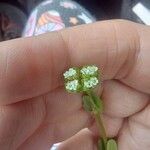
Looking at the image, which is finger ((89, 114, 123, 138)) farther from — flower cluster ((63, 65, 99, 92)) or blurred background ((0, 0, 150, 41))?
blurred background ((0, 0, 150, 41))

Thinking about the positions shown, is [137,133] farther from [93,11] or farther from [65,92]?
[93,11]

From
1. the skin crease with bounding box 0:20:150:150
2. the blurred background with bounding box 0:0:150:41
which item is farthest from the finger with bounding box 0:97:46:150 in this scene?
the blurred background with bounding box 0:0:150:41

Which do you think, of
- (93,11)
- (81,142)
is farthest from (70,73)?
(93,11)

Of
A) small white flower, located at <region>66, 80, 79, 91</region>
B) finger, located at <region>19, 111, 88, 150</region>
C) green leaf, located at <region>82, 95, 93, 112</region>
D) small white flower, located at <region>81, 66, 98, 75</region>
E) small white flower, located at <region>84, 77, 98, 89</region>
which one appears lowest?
finger, located at <region>19, 111, 88, 150</region>

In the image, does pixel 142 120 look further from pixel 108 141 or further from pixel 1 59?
pixel 1 59

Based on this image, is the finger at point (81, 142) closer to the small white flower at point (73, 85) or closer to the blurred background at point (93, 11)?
the small white flower at point (73, 85)

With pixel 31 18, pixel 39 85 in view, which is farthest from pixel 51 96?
pixel 31 18
